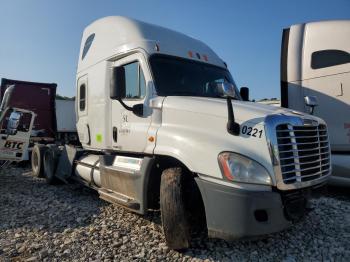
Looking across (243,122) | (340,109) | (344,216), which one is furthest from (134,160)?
(340,109)

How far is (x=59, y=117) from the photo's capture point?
47.1ft

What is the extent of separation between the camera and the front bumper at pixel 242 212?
153 inches

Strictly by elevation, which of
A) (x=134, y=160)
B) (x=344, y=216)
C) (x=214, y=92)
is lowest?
(x=344, y=216)

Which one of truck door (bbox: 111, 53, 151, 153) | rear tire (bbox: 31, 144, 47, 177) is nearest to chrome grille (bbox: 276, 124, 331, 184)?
truck door (bbox: 111, 53, 151, 153)

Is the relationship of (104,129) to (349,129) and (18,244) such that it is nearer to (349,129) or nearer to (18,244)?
(18,244)

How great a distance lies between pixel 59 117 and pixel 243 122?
11491 millimetres

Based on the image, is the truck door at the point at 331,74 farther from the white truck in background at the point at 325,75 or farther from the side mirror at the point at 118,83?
the side mirror at the point at 118,83

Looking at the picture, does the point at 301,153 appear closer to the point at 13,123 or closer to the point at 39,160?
the point at 39,160

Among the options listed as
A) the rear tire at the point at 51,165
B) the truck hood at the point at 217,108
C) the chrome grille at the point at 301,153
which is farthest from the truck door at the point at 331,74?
the rear tire at the point at 51,165

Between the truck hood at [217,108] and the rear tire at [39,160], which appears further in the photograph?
the rear tire at [39,160]

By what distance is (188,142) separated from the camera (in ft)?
14.5

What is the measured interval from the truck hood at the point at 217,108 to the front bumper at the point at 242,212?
84cm

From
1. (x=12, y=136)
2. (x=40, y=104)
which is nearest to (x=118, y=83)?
(x=12, y=136)

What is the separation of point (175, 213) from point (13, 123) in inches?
264
